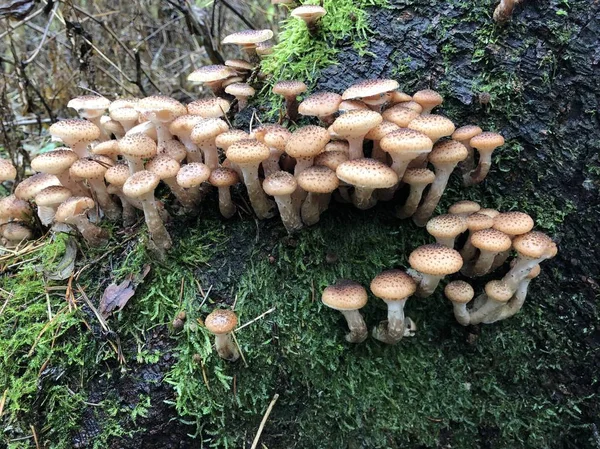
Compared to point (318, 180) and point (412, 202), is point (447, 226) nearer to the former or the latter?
point (412, 202)

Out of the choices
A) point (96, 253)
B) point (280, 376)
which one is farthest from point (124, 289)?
point (280, 376)

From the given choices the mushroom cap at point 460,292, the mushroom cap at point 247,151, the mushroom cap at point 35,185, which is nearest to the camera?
the mushroom cap at point 247,151

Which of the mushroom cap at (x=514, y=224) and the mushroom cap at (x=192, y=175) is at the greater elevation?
the mushroom cap at (x=192, y=175)

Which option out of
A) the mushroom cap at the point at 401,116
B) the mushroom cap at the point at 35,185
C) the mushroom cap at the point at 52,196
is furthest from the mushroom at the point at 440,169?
the mushroom cap at the point at 35,185

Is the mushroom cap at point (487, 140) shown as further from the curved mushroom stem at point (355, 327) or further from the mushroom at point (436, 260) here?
the curved mushroom stem at point (355, 327)

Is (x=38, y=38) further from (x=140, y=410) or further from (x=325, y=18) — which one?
(x=140, y=410)

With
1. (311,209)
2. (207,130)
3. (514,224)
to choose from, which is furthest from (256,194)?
(514,224)
